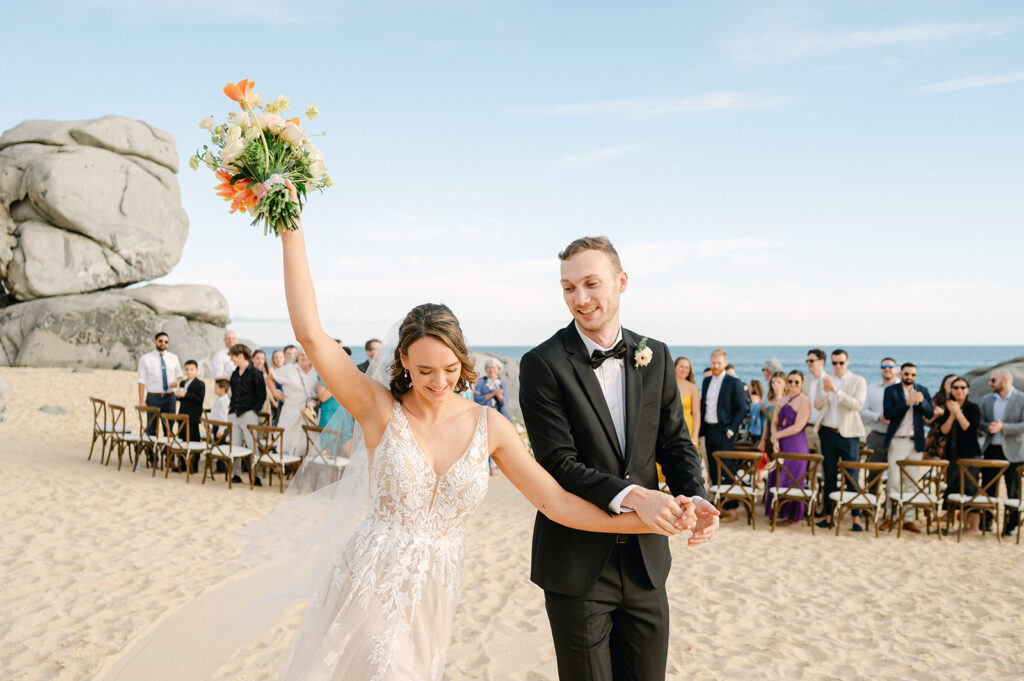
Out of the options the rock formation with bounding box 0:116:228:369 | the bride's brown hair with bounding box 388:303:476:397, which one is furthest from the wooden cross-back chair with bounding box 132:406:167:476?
the rock formation with bounding box 0:116:228:369

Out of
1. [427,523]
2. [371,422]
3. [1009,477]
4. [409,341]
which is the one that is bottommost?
[1009,477]

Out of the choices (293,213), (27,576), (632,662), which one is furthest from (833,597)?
(27,576)

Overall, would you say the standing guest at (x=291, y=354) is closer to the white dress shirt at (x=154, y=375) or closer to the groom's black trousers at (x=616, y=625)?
the white dress shirt at (x=154, y=375)

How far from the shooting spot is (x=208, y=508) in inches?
404

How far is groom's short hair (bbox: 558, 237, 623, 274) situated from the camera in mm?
2846

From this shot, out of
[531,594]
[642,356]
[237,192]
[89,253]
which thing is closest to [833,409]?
[531,594]

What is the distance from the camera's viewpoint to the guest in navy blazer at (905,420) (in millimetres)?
10086

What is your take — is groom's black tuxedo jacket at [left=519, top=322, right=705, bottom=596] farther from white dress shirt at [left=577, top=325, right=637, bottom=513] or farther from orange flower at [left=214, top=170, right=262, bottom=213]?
orange flower at [left=214, top=170, right=262, bottom=213]

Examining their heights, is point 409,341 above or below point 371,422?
above

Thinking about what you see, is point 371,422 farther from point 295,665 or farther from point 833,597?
point 833,597

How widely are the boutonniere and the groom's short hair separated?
331 mm

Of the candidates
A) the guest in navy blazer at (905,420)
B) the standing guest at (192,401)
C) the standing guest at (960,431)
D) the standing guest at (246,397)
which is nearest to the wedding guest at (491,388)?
the standing guest at (246,397)

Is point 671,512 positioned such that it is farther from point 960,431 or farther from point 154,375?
point 154,375

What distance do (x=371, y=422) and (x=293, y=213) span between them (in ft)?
2.79
